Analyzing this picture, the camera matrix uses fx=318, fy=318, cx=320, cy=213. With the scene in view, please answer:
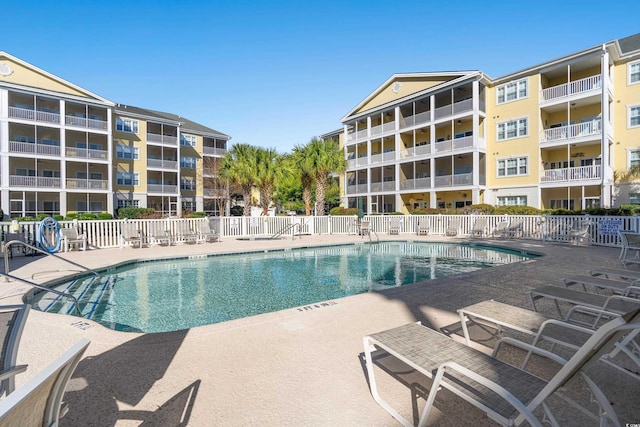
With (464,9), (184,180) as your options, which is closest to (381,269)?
(464,9)

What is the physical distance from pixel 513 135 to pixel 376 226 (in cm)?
1359

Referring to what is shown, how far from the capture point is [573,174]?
67.9 feet

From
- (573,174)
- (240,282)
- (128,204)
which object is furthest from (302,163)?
(128,204)

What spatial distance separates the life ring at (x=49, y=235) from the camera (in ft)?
36.4

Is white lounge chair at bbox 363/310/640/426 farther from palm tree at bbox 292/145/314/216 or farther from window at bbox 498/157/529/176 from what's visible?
window at bbox 498/157/529/176

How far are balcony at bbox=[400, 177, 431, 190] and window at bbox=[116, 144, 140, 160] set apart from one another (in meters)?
27.1

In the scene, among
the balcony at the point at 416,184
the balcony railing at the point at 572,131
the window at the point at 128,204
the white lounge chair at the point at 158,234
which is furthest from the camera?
the window at the point at 128,204

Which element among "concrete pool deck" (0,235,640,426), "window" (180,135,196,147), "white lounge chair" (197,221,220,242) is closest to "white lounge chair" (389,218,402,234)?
"white lounge chair" (197,221,220,242)

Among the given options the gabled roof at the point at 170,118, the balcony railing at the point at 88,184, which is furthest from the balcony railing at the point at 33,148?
the gabled roof at the point at 170,118

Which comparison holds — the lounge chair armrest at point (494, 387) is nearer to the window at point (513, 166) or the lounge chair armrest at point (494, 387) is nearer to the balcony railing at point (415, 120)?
the window at point (513, 166)

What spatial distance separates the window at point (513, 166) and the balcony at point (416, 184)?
5.37 metres

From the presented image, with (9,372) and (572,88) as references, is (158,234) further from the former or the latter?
(572,88)

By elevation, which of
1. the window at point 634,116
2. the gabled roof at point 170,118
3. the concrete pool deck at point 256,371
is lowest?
the concrete pool deck at point 256,371

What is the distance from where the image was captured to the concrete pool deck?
2.36m
